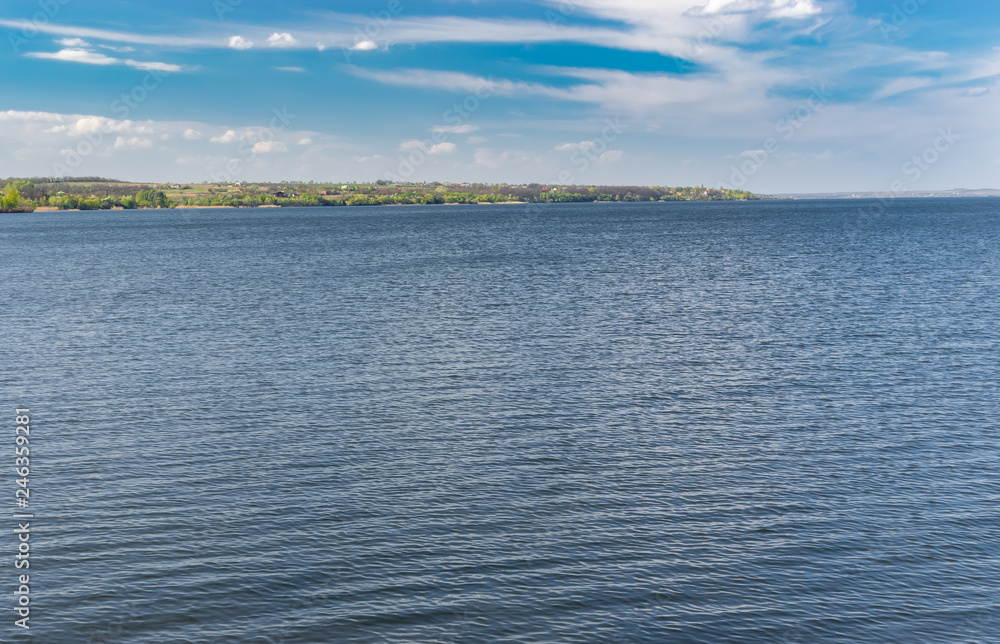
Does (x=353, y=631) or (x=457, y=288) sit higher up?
(x=457, y=288)

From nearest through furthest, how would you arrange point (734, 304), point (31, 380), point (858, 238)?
1. point (31, 380)
2. point (734, 304)
3. point (858, 238)

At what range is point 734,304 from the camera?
67.8 meters

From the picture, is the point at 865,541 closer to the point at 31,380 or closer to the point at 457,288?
the point at 31,380

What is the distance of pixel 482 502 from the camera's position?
25.3 metres

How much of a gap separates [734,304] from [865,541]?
4712 centimetres

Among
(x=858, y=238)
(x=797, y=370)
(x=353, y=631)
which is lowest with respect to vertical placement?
(x=353, y=631)

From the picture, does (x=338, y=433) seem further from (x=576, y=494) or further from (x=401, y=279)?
(x=401, y=279)

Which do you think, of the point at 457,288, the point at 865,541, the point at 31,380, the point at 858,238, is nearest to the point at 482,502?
the point at 865,541

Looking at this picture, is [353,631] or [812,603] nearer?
[353,631]

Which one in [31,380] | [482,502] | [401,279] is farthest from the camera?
[401,279]

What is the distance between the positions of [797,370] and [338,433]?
25867mm

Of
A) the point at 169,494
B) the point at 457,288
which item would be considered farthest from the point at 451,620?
the point at 457,288

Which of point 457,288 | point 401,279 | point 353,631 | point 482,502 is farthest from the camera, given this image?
point 401,279

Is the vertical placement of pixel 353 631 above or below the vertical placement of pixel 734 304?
below
